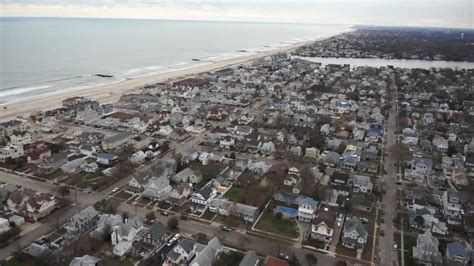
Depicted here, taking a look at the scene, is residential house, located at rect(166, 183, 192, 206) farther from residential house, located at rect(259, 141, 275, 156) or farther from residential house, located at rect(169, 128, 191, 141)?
residential house, located at rect(169, 128, 191, 141)

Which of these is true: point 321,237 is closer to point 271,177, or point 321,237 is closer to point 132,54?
point 271,177

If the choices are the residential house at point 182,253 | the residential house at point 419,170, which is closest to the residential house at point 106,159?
the residential house at point 182,253

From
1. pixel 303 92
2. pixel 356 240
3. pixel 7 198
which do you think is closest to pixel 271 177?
pixel 356 240

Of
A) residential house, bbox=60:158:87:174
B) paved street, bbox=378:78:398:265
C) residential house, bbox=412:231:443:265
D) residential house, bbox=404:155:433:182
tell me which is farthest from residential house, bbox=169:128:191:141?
residential house, bbox=412:231:443:265

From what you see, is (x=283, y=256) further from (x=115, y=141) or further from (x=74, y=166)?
(x=115, y=141)

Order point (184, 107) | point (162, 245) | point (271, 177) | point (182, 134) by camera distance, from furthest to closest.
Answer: point (184, 107) < point (182, 134) < point (271, 177) < point (162, 245)

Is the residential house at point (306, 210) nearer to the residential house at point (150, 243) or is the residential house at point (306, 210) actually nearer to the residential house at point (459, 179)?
the residential house at point (150, 243)

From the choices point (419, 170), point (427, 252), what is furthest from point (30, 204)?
point (419, 170)
